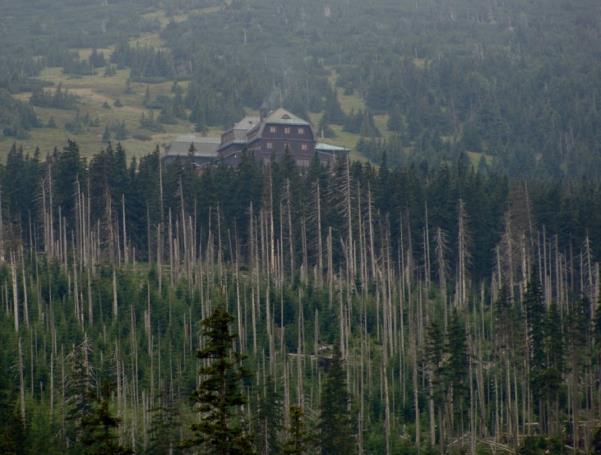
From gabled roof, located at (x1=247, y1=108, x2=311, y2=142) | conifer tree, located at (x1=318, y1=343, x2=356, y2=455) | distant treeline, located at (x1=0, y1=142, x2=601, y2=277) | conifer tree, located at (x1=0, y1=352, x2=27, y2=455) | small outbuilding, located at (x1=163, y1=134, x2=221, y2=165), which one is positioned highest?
gabled roof, located at (x1=247, y1=108, x2=311, y2=142)

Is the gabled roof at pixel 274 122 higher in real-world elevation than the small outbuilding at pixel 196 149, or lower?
higher

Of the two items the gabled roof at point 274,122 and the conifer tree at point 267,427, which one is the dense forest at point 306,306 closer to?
the conifer tree at point 267,427

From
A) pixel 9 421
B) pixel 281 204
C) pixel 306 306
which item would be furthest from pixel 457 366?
pixel 281 204

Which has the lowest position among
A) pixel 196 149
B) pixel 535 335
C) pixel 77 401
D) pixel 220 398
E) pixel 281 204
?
pixel 77 401

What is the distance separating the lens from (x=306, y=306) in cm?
10481

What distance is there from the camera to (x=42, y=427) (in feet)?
238

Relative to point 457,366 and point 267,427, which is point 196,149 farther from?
point 267,427

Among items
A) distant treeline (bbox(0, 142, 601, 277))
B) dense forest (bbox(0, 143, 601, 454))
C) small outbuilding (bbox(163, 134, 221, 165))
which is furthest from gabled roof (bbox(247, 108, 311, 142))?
distant treeline (bbox(0, 142, 601, 277))

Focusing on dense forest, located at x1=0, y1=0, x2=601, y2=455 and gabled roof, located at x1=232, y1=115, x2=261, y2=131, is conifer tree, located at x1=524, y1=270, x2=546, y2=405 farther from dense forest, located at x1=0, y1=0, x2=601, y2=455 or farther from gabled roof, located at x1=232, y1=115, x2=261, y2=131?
gabled roof, located at x1=232, y1=115, x2=261, y2=131

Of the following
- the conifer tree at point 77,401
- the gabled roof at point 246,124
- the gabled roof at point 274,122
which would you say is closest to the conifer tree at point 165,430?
the conifer tree at point 77,401

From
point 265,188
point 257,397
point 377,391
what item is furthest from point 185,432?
point 265,188

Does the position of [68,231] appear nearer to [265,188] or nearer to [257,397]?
[265,188]

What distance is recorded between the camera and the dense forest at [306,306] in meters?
81.6

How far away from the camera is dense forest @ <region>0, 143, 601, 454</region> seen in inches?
3214
